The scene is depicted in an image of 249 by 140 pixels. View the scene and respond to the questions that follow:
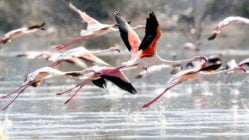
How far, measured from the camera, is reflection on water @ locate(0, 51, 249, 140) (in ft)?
51.2

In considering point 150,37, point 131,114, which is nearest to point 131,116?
point 131,114

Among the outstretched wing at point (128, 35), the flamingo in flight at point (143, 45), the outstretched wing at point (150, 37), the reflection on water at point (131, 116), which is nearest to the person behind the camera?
the outstretched wing at point (150, 37)

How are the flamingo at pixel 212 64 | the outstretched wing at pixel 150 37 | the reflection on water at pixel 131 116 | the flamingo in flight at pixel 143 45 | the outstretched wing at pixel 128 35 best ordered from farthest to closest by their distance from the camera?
the outstretched wing at pixel 128 35
the reflection on water at pixel 131 116
the flamingo at pixel 212 64
the flamingo in flight at pixel 143 45
the outstretched wing at pixel 150 37

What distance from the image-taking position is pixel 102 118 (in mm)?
17719

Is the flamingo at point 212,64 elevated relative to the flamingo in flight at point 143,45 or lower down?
elevated

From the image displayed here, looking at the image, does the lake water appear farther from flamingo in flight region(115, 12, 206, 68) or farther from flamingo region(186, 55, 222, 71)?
flamingo in flight region(115, 12, 206, 68)

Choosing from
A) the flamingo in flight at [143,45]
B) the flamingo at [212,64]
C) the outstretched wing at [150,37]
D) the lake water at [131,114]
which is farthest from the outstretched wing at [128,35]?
the lake water at [131,114]

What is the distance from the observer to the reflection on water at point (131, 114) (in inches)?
614

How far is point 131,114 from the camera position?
1822cm

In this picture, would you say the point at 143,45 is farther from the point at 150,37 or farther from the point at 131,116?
the point at 131,116

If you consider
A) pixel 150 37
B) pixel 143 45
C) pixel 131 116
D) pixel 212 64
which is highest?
pixel 212 64

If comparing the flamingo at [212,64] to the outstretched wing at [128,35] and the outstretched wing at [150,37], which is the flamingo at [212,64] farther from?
the outstretched wing at [128,35]

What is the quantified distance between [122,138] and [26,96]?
7741 mm

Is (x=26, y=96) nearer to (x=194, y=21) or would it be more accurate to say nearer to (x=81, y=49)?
(x=81, y=49)
